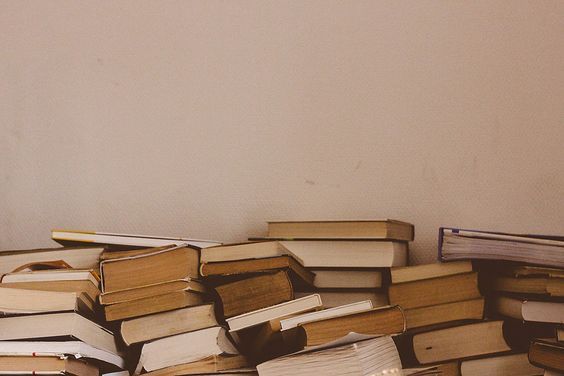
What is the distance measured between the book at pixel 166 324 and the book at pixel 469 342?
351 mm

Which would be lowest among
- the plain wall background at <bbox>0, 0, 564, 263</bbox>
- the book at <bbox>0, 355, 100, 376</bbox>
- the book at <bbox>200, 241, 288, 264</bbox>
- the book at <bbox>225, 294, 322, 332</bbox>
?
the book at <bbox>0, 355, 100, 376</bbox>

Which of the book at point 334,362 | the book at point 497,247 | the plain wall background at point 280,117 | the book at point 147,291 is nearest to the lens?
the book at point 334,362

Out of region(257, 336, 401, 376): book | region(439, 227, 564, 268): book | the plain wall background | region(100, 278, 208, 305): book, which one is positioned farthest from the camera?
the plain wall background

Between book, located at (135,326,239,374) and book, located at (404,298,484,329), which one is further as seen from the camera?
book, located at (404,298,484,329)

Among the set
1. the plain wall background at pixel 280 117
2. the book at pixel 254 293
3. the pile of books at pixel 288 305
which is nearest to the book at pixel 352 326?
the pile of books at pixel 288 305

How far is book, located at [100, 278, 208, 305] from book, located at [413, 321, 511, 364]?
0.39m

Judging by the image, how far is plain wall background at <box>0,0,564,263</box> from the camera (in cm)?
140

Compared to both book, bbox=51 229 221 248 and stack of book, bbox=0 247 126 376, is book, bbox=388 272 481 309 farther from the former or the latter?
stack of book, bbox=0 247 126 376

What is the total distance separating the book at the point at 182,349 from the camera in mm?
990

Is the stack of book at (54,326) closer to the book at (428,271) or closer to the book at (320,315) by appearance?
the book at (320,315)

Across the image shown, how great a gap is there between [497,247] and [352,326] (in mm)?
324

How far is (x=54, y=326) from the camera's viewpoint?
951mm

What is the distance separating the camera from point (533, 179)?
4.57 feet

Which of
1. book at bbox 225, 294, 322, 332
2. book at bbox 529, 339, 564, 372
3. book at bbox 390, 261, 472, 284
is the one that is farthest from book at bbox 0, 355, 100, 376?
book at bbox 529, 339, 564, 372
